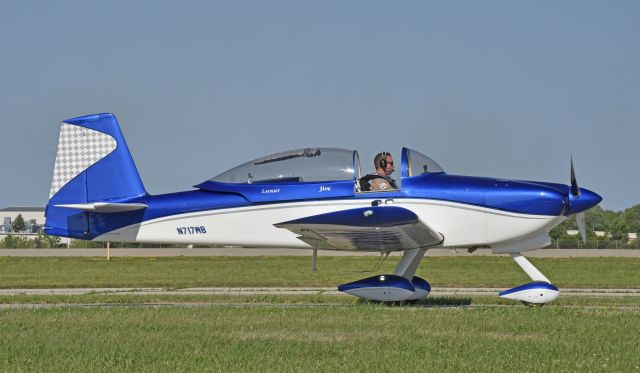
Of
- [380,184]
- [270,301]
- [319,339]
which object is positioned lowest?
[319,339]

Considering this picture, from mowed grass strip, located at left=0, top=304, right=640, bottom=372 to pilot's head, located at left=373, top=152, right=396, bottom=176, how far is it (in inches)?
97.5

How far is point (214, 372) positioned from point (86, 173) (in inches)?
305

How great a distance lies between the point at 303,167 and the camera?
13469mm

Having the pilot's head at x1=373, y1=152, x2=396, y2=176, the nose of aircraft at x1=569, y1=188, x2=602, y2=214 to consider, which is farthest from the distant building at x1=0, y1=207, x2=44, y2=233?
the nose of aircraft at x1=569, y1=188, x2=602, y2=214

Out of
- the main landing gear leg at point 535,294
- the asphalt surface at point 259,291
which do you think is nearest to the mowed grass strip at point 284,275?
the asphalt surface at point 259,291

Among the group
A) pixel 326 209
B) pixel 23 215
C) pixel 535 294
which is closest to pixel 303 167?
pixel 326 209

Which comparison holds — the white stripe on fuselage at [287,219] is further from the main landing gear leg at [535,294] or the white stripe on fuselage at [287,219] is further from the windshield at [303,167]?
the main landing gear leg at [535,294]

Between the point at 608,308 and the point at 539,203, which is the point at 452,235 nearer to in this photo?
the point at 539,203

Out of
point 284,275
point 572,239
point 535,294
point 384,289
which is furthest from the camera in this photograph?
point 572,239

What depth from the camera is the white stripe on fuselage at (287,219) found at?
13.0 m

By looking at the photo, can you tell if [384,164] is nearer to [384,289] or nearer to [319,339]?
[384,289]

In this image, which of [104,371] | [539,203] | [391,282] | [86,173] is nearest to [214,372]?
[104,371]

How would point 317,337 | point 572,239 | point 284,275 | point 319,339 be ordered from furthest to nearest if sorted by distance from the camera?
1. point 572,239
2. point 284,275
3. point 317,337
4. point 319,339

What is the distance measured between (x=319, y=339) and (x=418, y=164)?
4.78 m
